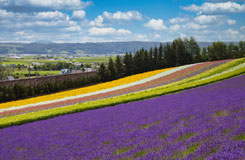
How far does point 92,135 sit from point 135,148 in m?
3.12

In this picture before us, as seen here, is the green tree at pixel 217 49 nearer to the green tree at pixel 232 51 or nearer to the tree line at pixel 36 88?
the green tree at pixel 232 51

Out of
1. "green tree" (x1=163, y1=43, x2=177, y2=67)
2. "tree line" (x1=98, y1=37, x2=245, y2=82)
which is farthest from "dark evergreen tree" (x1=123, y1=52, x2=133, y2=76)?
"green tree" (x1=163, y1=43, x2=177, y2=67)

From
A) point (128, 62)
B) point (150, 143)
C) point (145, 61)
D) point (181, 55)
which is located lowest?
point (150, 143)

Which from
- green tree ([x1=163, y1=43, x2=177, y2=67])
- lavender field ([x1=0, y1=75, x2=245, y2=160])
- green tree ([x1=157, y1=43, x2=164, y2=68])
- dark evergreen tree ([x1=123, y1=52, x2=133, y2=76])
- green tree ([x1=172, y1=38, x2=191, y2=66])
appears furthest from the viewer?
green tree ([x1=172, y1=38, x2=191, y2=66])

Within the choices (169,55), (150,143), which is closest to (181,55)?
(169,55)

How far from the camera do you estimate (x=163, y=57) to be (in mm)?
98062

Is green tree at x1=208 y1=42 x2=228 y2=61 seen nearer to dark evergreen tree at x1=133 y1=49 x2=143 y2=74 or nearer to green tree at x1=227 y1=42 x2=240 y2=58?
green tree at x1=227 y1=42 x2=240 y2=58

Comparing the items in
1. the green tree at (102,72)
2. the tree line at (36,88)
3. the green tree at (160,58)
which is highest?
the green tree at (160,58)

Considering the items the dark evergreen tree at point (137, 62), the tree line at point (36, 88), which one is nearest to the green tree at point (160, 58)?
the dark evergreen tree at point (137, 62)

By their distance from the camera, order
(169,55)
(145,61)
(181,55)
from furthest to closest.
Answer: (181,55) < (169,55) < (145,61)

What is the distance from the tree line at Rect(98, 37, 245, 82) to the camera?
7681 cm

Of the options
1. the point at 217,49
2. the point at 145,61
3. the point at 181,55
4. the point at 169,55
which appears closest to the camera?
the point at 145,61

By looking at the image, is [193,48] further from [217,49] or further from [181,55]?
[217,49]

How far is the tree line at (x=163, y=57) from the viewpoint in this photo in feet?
252
